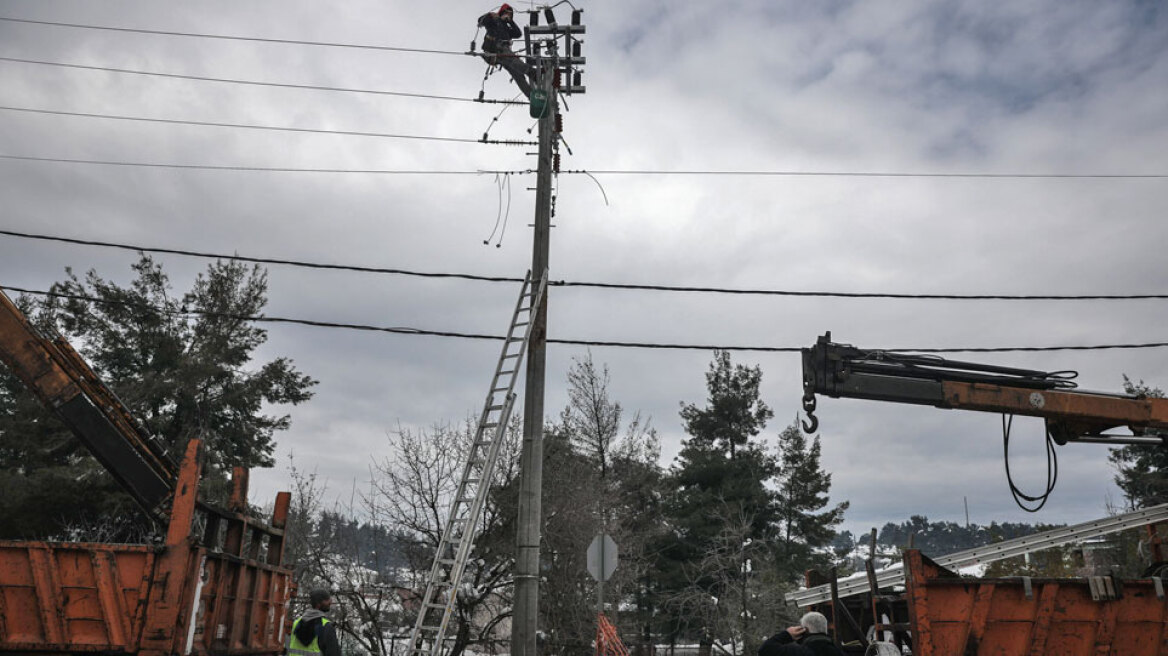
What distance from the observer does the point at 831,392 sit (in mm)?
9453

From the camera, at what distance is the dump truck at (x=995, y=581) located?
7.75 metres

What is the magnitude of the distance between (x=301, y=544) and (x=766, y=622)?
17.4 m

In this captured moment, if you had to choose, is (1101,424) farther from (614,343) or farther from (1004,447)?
(614,343)

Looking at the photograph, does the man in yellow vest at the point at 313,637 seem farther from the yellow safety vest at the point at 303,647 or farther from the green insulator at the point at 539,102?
the green insulator at the point at 539,102

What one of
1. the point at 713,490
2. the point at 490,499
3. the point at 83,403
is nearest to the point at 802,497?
the point at 713,490

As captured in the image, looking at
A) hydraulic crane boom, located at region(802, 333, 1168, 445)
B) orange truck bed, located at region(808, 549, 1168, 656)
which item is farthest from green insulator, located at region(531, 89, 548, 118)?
orange truck bed, located at region(808, 549, 1168, 656)

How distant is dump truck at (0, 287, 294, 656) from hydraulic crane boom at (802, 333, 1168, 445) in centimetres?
647

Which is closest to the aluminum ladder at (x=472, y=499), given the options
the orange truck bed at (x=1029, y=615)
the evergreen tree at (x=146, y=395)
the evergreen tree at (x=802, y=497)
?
the orange truck bed at (x=1029, y=615)

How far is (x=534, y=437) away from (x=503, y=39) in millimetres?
6363

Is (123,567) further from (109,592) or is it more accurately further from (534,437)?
(534,437)

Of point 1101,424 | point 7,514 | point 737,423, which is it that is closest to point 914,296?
point 1101,424

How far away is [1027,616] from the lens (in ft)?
25.8

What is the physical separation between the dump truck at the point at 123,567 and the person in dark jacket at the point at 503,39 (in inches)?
287

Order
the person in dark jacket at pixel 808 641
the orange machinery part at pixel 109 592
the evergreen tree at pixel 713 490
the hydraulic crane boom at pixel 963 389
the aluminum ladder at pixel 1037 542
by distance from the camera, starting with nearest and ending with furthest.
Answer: the person in dark jacket at pixel 808 641 < the orange machinery part at pixel 109 592 < the aluminum ladder at pixel 1037 542 < the hydraulic crane boom at pixel 963 389 < the evergreen tree at pixel 713 490
